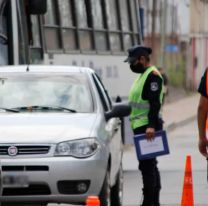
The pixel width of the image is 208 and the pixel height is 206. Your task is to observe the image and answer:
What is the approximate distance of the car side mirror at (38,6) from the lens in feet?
46.2

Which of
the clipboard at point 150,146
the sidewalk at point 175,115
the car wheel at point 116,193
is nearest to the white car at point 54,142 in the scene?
the clipboard at point 150,146

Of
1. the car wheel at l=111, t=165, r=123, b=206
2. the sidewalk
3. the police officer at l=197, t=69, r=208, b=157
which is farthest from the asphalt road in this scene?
the police officer at l=197, t=69, r=208, b=157

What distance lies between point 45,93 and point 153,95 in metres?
1.24

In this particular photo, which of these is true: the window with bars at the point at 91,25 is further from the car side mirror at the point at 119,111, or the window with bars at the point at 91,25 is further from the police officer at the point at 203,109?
the police officer at the point at 203,109

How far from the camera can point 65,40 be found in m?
17.4

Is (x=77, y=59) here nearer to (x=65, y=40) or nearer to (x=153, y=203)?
(x=65, y=40)

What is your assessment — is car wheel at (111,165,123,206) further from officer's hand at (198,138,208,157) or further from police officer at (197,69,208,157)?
police officer at (197,69,208,157)

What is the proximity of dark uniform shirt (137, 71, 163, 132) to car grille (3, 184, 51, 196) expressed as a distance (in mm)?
1936

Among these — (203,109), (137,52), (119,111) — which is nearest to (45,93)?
(119,111)

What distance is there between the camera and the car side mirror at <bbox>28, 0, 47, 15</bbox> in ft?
46.2

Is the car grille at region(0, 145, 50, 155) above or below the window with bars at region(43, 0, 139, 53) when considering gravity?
above

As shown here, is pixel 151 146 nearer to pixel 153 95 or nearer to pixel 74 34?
pixel 153 95

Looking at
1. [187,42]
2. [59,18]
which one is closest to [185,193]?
[59,18]

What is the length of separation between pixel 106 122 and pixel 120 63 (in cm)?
848
